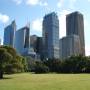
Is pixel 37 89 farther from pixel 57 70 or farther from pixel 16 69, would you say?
pixel 57 70

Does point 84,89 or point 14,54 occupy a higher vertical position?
point 14,54

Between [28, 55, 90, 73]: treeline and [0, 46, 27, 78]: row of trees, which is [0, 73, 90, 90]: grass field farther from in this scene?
[28, 55, 90, 73]: treeline

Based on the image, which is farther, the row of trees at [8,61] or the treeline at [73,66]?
the treeline at [73,66]

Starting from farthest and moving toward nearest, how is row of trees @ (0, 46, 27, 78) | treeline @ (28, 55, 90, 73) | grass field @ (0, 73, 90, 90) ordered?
1. treeline @ (28, 55, 90, 73)
2. row of trees @ (0, 46, 27, 78)
3. grass field @ (0, 73, 90, 90)

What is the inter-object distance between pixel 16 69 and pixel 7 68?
88.5 inches

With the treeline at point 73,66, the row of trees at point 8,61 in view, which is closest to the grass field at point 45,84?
the row of trees at point 8,61

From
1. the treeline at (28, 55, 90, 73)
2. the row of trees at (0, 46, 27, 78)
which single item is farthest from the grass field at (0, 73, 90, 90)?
the treeline at (28, 55, 90, 73)

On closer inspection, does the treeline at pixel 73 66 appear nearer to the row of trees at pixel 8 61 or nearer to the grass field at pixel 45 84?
the row of trees at pixel 8 61

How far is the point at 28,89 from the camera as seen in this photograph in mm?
25422

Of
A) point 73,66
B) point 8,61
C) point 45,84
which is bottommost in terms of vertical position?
point 45,84

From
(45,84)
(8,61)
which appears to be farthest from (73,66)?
(45,84)

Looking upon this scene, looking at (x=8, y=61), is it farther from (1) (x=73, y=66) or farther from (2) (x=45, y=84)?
(1) (x=73, y=66)

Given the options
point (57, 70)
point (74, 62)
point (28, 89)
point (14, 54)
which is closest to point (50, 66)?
point (57, 70)

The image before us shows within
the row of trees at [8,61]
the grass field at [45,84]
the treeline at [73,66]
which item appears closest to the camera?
the grass field at [45,84]
